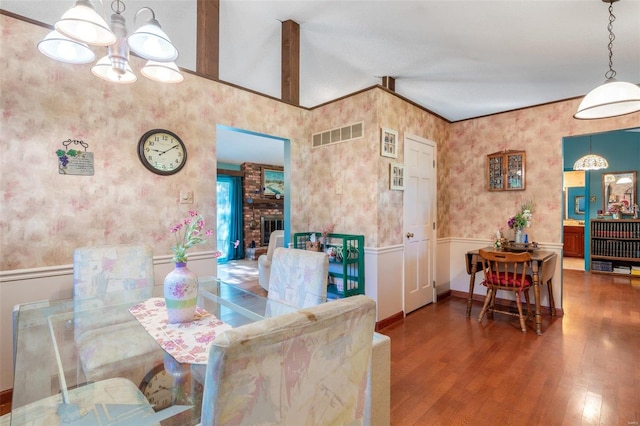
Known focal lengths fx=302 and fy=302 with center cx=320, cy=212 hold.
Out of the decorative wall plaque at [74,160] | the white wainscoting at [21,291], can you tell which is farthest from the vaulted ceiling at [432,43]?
the white wainscoting at [21,291]

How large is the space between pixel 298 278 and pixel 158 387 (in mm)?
905

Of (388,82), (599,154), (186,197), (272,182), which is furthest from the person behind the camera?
(272,182)

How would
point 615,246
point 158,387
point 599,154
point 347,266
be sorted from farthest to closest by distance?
point 599,154 → point 615,246 → point 347,266 → point 158,387

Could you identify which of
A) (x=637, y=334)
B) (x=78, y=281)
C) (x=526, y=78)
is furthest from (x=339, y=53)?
(x=637, y=334)

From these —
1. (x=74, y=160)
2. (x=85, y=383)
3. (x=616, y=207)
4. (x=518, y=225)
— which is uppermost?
(x=74, y=160)

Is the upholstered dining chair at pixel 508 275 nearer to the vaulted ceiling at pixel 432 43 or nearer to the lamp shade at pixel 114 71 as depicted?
the vaulted ceiling at pixel 432 43

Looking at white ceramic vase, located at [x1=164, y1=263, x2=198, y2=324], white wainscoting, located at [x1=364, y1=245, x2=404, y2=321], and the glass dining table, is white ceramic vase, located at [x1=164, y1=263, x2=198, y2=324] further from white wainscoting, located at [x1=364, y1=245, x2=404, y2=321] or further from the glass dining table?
white wainscoting, located at [x1=364, y1=245, x2=404, y2=321]

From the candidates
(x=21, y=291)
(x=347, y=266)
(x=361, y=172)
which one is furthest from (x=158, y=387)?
(x=361, y=172)

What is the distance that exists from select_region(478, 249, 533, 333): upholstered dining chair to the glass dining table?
2649 millimetres

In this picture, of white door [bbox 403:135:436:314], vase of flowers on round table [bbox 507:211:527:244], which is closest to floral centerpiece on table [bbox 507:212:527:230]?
vase of flowers on round table [bbox 507:211:527:244]

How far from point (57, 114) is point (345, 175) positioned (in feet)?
8.12

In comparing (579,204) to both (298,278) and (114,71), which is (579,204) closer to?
(298,278)

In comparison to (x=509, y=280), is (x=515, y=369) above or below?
below

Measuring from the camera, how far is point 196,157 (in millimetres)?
2760
